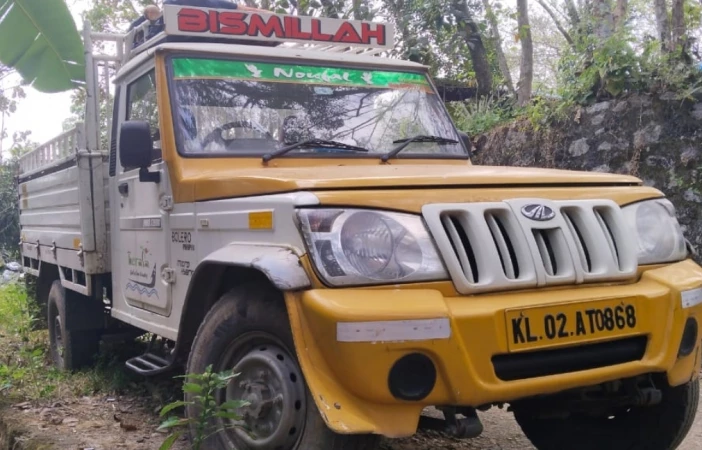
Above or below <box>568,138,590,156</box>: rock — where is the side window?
above

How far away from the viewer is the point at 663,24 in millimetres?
7949

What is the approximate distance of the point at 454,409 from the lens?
2531 mm

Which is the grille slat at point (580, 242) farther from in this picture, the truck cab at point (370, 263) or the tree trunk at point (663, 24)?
the tree trunk at point (663, 24)

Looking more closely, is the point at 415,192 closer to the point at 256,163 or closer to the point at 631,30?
the point at 256,163

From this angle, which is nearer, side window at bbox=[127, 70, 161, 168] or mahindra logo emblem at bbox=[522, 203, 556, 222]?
mahindra logo emblem at bbox=[522, 203, 556, 222]

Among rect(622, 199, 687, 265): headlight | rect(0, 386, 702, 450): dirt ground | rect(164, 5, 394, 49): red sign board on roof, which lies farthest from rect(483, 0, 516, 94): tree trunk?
rect(622, 199, 687, 265): headlight

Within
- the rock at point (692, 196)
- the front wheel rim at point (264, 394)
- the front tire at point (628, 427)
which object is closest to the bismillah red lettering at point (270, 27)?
the front wheel rim at point (264, 394)

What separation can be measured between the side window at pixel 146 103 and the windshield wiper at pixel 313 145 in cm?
61

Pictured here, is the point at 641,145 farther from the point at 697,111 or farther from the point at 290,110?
the point at 290,110

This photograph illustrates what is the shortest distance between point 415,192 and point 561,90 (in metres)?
4.93

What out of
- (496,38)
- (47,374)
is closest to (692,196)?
(47,374)

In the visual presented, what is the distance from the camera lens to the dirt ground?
12.6ft

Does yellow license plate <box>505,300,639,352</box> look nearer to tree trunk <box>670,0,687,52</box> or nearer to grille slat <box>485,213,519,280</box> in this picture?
grille slat <box>485,213,519,280</box>

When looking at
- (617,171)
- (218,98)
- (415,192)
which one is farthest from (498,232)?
(617,171)
